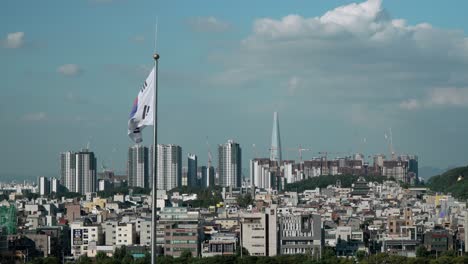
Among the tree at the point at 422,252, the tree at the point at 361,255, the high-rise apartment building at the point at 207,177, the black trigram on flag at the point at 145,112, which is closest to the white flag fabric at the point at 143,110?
the black trigram on flag at the point at 145,112

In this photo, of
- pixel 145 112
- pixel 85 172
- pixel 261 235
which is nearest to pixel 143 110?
pixel 145 112

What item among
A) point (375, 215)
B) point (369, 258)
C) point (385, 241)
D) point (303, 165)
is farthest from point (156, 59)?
point (303, 165)

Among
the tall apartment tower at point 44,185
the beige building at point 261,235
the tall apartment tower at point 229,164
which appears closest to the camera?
the beige building at point 261,235

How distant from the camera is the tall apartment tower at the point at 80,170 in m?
100

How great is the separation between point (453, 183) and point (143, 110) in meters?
89.6

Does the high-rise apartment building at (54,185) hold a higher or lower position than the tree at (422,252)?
higher

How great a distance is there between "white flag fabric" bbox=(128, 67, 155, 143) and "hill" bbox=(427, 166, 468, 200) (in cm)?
7394

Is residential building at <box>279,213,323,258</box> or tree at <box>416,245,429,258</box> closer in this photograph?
tree at <box>416,245,429,258</box>

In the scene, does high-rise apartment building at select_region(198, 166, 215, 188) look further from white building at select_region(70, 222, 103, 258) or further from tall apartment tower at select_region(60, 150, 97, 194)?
white building at select_region(70, 222, 103, 258)

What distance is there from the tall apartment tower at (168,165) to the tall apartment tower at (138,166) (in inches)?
64.6

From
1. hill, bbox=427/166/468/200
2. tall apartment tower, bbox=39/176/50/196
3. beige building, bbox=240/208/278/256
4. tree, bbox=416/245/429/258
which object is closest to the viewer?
beige building, bbox=240/208/278/256

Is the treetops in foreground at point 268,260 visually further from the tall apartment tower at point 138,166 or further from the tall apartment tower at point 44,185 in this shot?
the tall apartment tower at point 138,166

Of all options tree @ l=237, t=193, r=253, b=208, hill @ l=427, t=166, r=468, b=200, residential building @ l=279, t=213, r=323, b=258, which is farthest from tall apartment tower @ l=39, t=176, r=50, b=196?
residential building @ l=279, t=213, r=323, b=258

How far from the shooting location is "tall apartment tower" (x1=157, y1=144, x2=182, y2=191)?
104m
